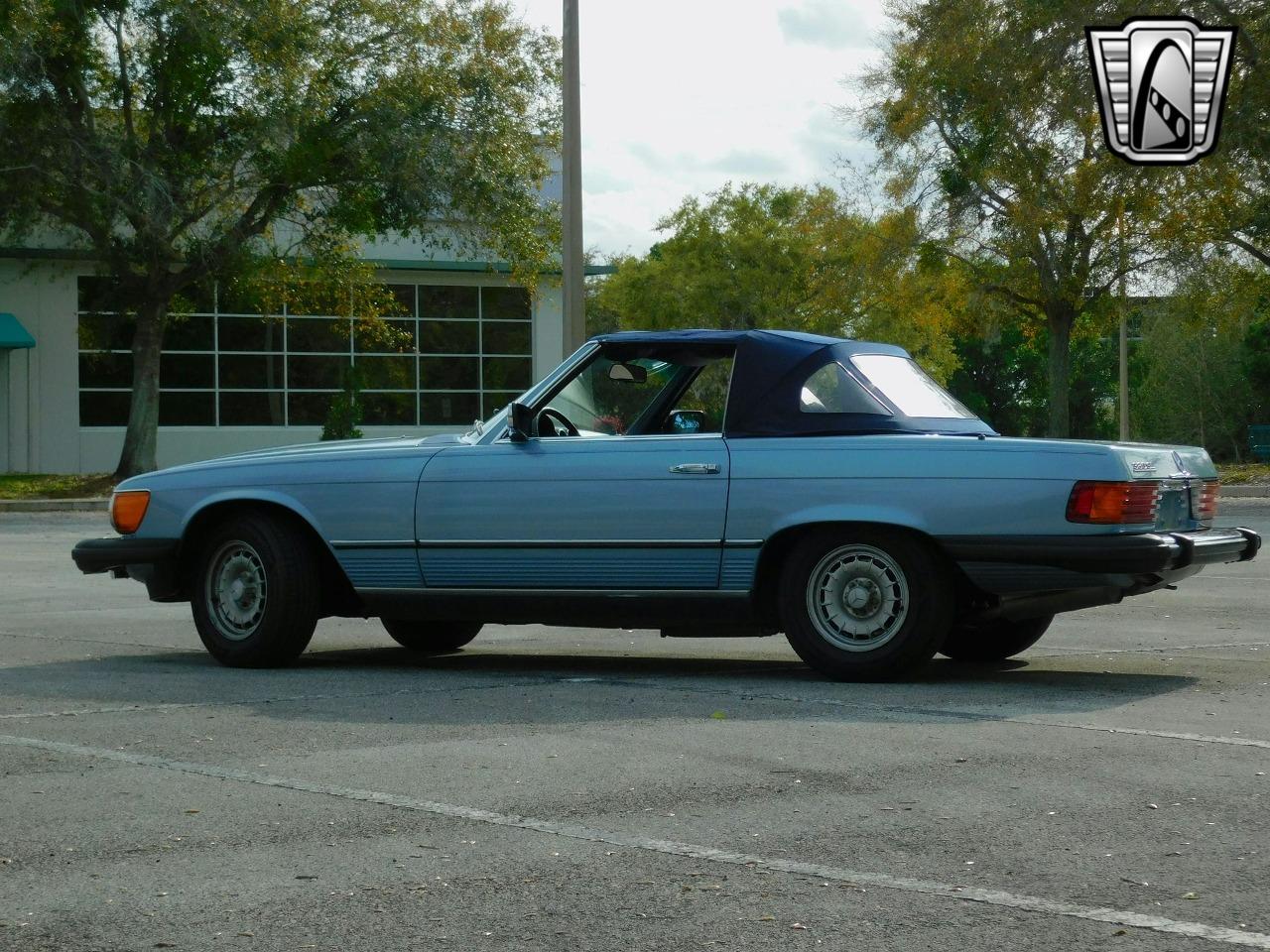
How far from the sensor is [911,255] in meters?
40.7

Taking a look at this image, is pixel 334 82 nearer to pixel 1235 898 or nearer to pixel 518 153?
pixel 518 153

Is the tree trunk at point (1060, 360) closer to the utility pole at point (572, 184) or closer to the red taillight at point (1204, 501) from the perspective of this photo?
the utility pole at point (572, 184)

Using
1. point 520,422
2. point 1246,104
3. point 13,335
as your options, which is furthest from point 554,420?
point 13,335

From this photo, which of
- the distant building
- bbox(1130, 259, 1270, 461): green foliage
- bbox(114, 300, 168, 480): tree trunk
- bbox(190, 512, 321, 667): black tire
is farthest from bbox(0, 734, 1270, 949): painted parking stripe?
bbox(1130, 259, 1270, 461): green foliage

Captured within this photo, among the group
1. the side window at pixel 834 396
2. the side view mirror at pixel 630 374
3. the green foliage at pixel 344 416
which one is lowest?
the side window at pixel 834 396

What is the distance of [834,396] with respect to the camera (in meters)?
8.29

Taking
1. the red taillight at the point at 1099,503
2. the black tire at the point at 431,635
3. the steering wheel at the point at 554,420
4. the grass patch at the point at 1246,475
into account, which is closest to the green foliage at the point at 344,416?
the grass patch at the point at 1246,475

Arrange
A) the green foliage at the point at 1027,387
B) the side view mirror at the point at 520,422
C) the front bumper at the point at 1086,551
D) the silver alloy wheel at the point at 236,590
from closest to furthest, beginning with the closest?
the front bumper at the point at 1086,551 → the side view mirror at the point at 520,422 → the silver alloy wheel at the point at 236,590 → the green foliage at the point at 1027,387

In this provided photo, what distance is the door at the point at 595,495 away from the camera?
26.7 ft

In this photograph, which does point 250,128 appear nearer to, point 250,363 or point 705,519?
point 250,363

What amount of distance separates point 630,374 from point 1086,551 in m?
2.39

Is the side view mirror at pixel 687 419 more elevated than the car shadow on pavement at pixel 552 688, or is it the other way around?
the side view mirror at pixel 687 419

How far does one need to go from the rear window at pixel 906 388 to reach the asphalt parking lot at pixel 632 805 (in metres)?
1.22

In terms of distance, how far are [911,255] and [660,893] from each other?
3729 cm
